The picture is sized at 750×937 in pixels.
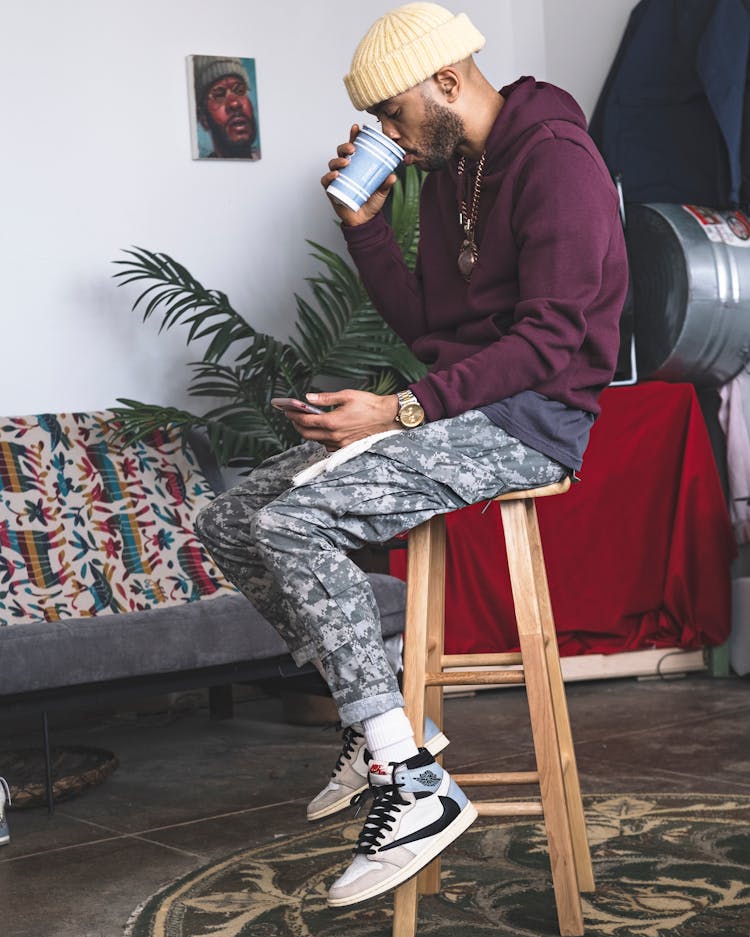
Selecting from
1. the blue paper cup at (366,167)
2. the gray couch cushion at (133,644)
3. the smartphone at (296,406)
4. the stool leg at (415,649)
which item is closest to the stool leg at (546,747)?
the stool leg at (415,649)

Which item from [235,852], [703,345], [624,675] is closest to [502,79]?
[703,345]

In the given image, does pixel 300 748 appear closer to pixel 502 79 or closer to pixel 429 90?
pixel 429 90

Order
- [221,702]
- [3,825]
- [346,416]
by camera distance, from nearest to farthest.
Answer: [346,416], [3,825], [221,702]

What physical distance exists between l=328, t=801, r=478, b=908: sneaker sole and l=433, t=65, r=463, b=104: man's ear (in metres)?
1.07

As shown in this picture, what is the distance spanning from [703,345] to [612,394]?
1.03ft

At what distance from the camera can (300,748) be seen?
3369 millimetres

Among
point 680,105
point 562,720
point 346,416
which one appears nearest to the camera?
point 346,416

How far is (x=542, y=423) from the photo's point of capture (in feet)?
6.19

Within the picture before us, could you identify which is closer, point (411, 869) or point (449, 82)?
point (411, 869)

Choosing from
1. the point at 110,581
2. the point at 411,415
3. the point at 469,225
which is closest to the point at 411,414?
the point at 411,415

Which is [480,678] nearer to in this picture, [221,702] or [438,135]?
[438,135]

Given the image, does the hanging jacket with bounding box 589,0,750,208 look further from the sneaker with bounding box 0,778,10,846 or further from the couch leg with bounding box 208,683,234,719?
the sneaker with bounding box 0,778,10,846

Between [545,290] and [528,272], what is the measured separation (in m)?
0.04

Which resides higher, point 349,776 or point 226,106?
point 226,106
